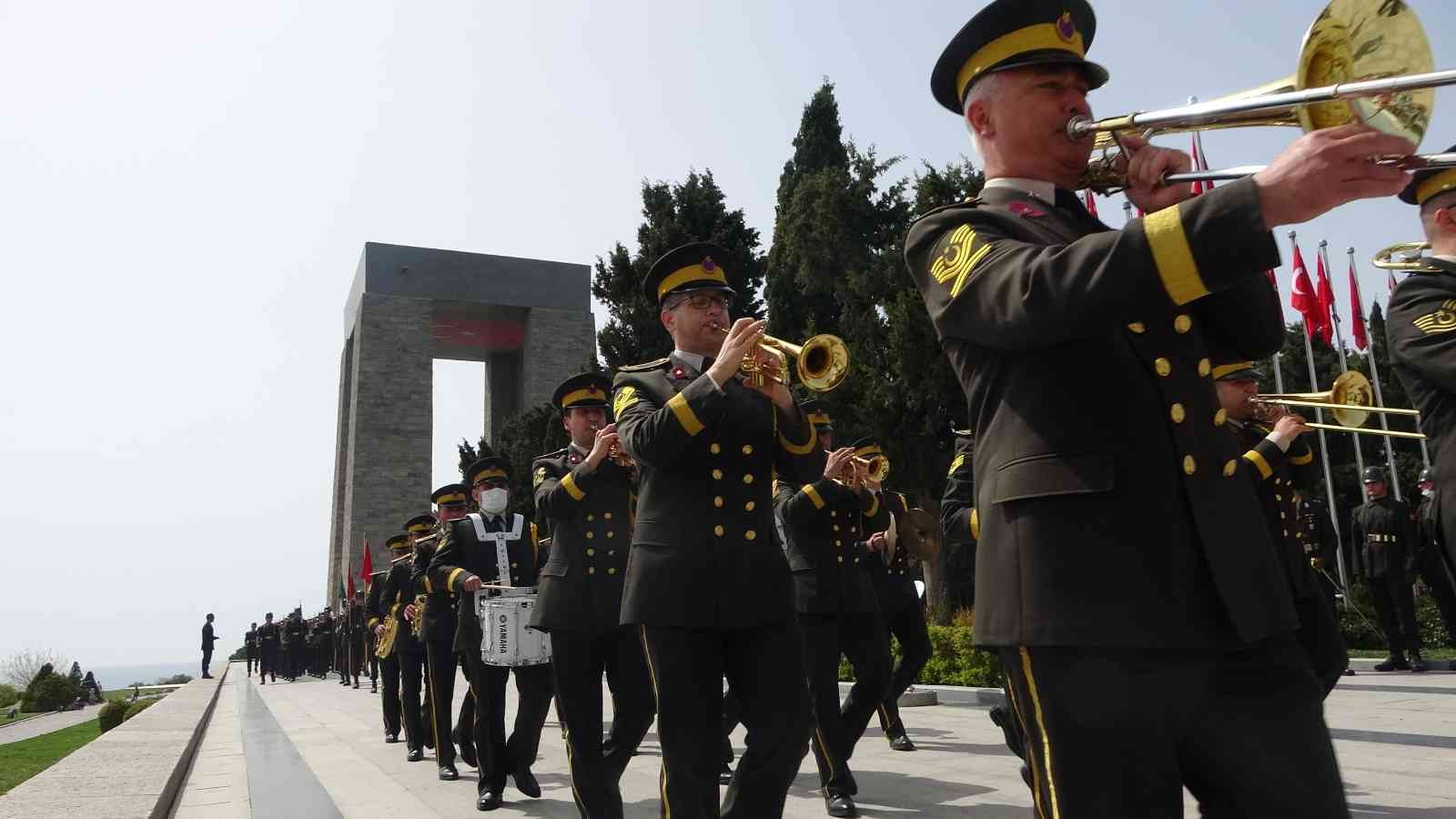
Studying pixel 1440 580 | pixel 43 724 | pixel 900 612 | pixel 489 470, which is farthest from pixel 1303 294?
pixel 43 724

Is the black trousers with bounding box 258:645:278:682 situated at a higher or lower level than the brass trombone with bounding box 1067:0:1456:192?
lower

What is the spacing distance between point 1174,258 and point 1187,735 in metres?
0.84

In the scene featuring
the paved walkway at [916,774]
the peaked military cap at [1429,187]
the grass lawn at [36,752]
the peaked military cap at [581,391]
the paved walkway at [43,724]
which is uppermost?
the peaked military cap at [581,391]

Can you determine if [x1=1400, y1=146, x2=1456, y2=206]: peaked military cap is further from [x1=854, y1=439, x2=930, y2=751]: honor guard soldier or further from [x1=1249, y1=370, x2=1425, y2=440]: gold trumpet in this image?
[x1=854, y1=439, x2=930, y2=751]: honor guard soldier

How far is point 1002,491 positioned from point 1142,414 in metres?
0.30

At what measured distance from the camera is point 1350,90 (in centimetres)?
194

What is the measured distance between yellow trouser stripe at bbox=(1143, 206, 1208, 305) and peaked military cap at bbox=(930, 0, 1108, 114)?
64 centimetres

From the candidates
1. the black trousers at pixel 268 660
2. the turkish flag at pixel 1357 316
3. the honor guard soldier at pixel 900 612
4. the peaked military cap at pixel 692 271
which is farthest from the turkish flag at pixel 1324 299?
the black trousers at pixel 268 660

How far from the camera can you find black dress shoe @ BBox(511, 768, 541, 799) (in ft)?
25.3

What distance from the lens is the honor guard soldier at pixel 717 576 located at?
4223 millimetres

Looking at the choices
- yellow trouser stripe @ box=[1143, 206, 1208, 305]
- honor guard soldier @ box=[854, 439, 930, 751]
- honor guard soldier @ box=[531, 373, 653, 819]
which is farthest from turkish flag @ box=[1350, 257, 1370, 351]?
yellow trouser stripe @ box=[1143, 206, 1208, 305]

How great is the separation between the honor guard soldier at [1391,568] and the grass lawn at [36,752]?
13.5 metres

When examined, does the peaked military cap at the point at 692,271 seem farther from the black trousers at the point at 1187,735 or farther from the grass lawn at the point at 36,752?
the grass lawn at the point at 36,752

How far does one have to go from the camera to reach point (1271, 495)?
216 inches
